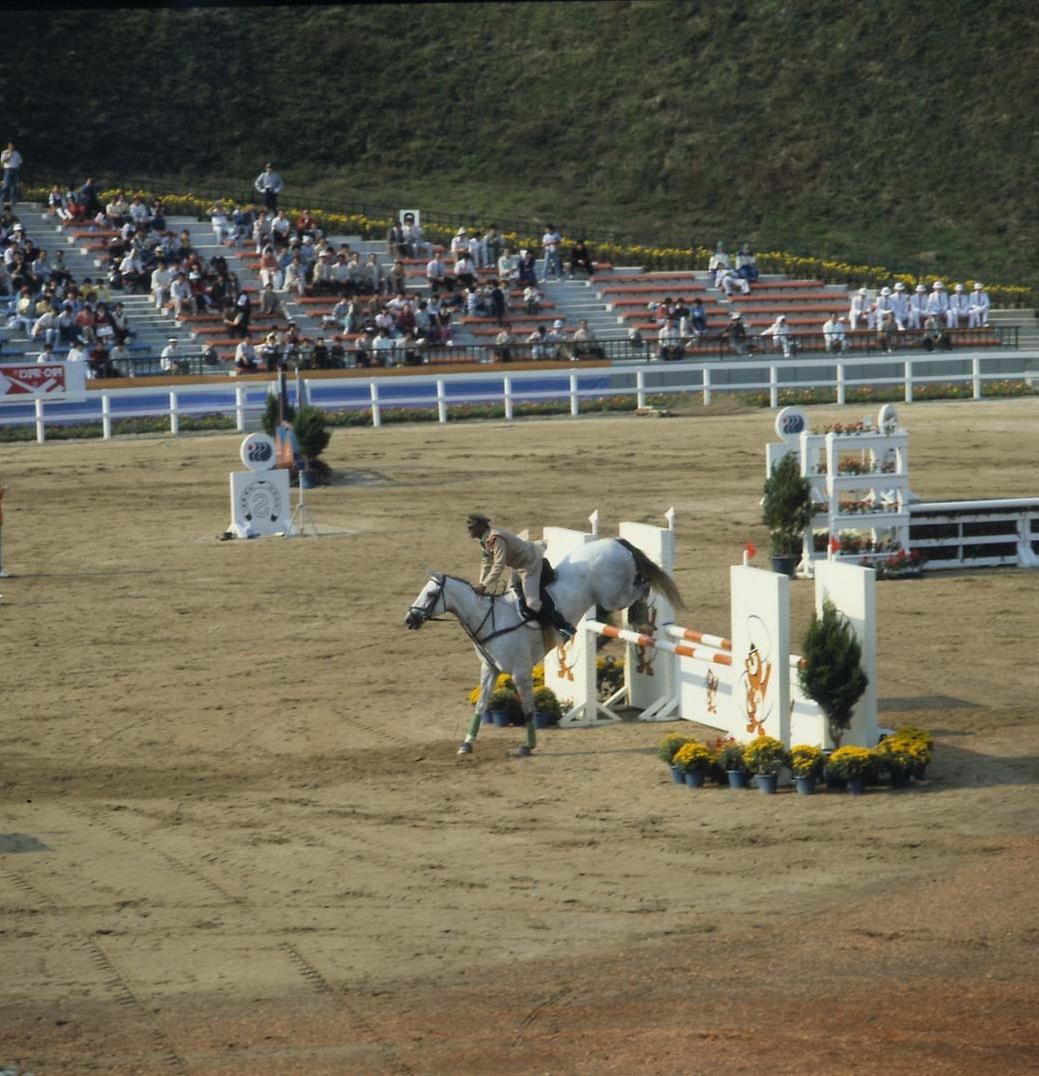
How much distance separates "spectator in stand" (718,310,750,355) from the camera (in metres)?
46.2

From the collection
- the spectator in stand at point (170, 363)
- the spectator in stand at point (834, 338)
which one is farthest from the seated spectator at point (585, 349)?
the spectator in stand at point (170, 363)

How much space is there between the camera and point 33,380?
3834 centimetres

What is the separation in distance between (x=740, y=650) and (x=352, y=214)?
4813 cm

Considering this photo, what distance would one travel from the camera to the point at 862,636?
14.2 meters

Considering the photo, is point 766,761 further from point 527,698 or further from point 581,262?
point 581,262

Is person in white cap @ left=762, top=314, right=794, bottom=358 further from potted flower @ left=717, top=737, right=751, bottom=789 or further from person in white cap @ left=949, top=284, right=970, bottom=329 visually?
potted flower @ left=717, top=737, right=751, bottom=789

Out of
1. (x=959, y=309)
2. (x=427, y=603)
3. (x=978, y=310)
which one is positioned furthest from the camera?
(x=978, y=310)

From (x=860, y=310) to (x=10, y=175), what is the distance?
22.9m

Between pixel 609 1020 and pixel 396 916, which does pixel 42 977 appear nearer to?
pixel 396 916

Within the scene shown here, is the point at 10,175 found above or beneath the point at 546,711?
above

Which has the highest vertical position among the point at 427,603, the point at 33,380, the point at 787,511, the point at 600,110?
the point at 600,110

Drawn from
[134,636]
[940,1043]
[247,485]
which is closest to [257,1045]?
[940,1043]

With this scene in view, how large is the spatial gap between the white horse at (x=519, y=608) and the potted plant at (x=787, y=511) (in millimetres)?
7065

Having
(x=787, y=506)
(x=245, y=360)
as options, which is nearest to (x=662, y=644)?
(x=787, y=506)
